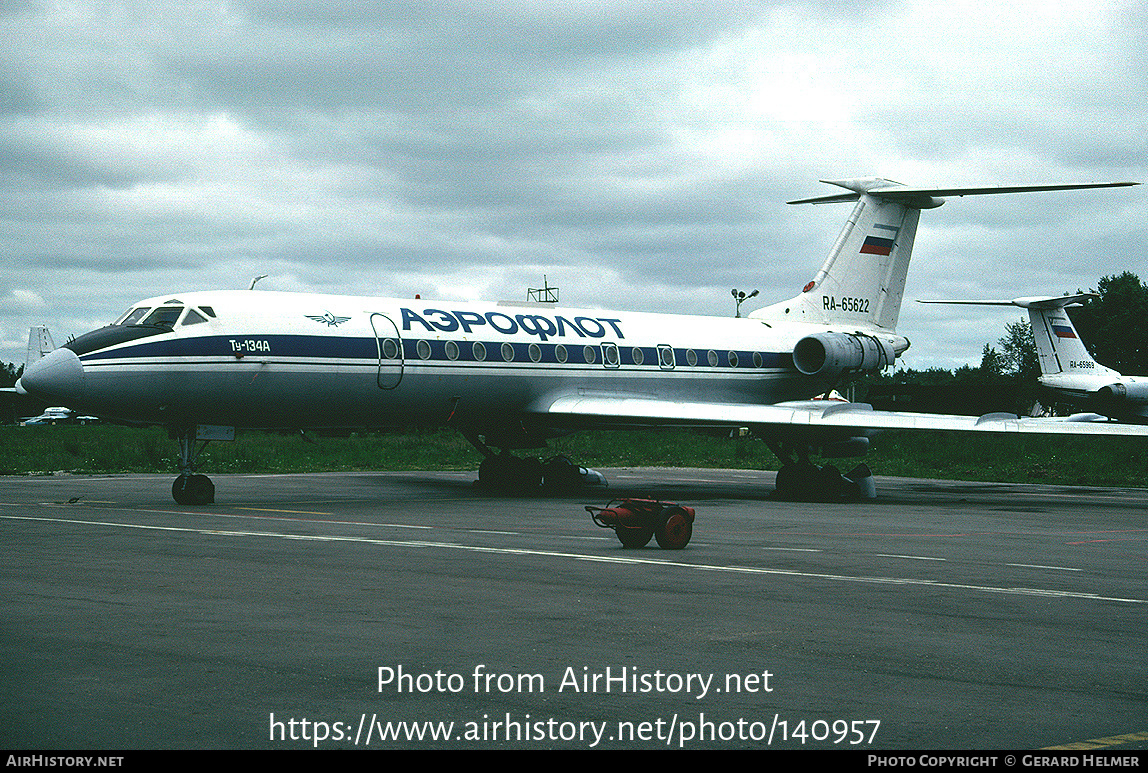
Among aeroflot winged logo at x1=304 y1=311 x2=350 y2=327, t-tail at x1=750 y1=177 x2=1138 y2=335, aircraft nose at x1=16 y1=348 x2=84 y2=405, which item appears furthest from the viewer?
t-tail at x1=750 y1=177 x2=1138 y2=335

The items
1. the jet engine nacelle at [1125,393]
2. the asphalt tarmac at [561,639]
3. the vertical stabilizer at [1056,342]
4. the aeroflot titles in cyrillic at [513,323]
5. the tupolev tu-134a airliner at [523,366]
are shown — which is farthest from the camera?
the vertical stabilizer at [1056,342]

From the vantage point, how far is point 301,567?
11758 mm

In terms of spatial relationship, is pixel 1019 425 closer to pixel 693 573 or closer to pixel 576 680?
pixel 693 573

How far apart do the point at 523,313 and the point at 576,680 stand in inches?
756

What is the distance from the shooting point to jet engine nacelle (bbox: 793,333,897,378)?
29094 mm

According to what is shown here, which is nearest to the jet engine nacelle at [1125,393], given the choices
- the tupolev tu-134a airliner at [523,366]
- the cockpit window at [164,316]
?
the tupolev tu-134a airliner at [523,366]

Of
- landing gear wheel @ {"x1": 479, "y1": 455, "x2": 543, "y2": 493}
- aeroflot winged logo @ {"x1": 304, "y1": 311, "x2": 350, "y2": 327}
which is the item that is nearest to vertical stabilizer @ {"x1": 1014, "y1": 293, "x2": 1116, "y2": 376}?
landing gear wheel @ {"x1": 479, "y1": 455, "x2": 543, "y2": 493}

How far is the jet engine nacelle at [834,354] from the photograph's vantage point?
1145 inches

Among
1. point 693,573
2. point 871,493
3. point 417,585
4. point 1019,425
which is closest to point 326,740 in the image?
point 417,585

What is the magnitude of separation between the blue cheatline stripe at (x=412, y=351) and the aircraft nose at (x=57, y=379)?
29 centimetres

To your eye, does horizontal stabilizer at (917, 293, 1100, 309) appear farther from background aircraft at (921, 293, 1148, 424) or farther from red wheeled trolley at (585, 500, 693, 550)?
red wheeled trolley at (585, 500, 693, 550)

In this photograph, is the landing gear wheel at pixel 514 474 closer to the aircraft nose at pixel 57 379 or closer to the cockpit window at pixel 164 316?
the cockpit window at pixel 164 316

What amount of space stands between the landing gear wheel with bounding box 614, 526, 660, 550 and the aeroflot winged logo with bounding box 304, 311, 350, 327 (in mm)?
9782

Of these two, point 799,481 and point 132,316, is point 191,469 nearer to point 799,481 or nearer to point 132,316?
point 132,316
